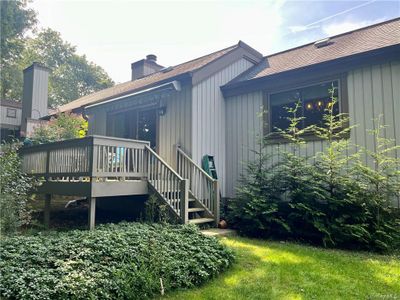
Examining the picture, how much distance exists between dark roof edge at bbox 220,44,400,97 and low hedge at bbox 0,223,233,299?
15.9 feet

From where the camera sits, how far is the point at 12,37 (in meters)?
18.5

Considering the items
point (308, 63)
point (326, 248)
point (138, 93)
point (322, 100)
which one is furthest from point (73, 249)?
point (308, 63)

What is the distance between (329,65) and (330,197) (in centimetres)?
314

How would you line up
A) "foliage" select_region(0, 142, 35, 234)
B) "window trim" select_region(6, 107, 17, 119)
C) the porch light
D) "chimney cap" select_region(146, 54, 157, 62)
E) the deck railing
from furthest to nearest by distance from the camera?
"chimney cap" select_region(146, 54, 157, 62) < "window trim" select_region(6, 107, 17, 119) < the porch light < the deck railing < "foliage" select_region(0, 142, 35, 234)

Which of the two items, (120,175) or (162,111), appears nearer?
(120,175)

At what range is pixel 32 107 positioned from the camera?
48.1ft

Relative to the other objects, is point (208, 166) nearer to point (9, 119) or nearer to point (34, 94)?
point (34, 94)

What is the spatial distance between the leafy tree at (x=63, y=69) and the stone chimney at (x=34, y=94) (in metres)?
17.8

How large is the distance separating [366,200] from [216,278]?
3.33m

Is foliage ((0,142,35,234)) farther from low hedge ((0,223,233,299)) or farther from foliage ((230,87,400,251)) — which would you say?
foliage ((230,87,400,251))

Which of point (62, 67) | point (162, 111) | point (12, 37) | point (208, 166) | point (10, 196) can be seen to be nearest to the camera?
point (10, 196)

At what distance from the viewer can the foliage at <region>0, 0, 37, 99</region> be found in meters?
15.7

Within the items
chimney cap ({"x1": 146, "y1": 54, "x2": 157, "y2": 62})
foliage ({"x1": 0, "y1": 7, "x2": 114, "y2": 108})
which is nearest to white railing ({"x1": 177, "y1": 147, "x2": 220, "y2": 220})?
chimney cap ({"x1": 146, "y1": 54, "x2": 157, "y2": 62})

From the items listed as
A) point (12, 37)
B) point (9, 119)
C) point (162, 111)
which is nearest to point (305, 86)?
point (162, 111)
